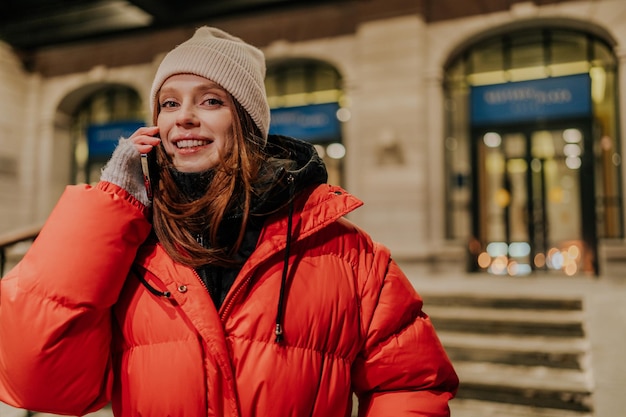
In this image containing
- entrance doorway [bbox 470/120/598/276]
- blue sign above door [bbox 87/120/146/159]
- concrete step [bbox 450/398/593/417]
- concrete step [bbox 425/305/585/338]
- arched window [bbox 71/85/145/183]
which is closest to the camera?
concrete step [bbox 450/398/593/417]

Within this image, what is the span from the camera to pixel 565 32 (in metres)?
8.72

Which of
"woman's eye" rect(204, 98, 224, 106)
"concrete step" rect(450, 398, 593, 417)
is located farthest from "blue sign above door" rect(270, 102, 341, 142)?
"woman's eye" rect(204, 98, 224, 106)

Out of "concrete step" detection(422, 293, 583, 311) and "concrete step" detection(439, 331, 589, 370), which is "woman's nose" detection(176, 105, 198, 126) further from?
"concrete step" detection(422, 293, 583, 311)

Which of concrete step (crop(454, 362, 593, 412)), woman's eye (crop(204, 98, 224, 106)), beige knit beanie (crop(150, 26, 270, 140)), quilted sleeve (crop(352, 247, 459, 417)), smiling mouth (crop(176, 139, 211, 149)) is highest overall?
beige knit beanie (crop(150, 26, 270, 140))

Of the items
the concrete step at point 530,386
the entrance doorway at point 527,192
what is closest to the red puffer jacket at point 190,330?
the concrete step at point 530,386

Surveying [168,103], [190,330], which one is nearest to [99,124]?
[168,103]

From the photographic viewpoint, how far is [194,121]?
1.28 m

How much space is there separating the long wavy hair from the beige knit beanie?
0.10 m

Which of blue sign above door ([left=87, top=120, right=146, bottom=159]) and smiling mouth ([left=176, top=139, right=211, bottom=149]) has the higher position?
blue sign above door ([left=87, top=120, right=146, bottom=159])

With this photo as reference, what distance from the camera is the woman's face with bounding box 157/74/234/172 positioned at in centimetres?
128

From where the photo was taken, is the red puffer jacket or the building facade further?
the building facade

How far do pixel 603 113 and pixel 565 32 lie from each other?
177cm

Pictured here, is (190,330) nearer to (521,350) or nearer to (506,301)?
(521,350)

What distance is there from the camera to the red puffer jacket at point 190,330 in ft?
3.83
